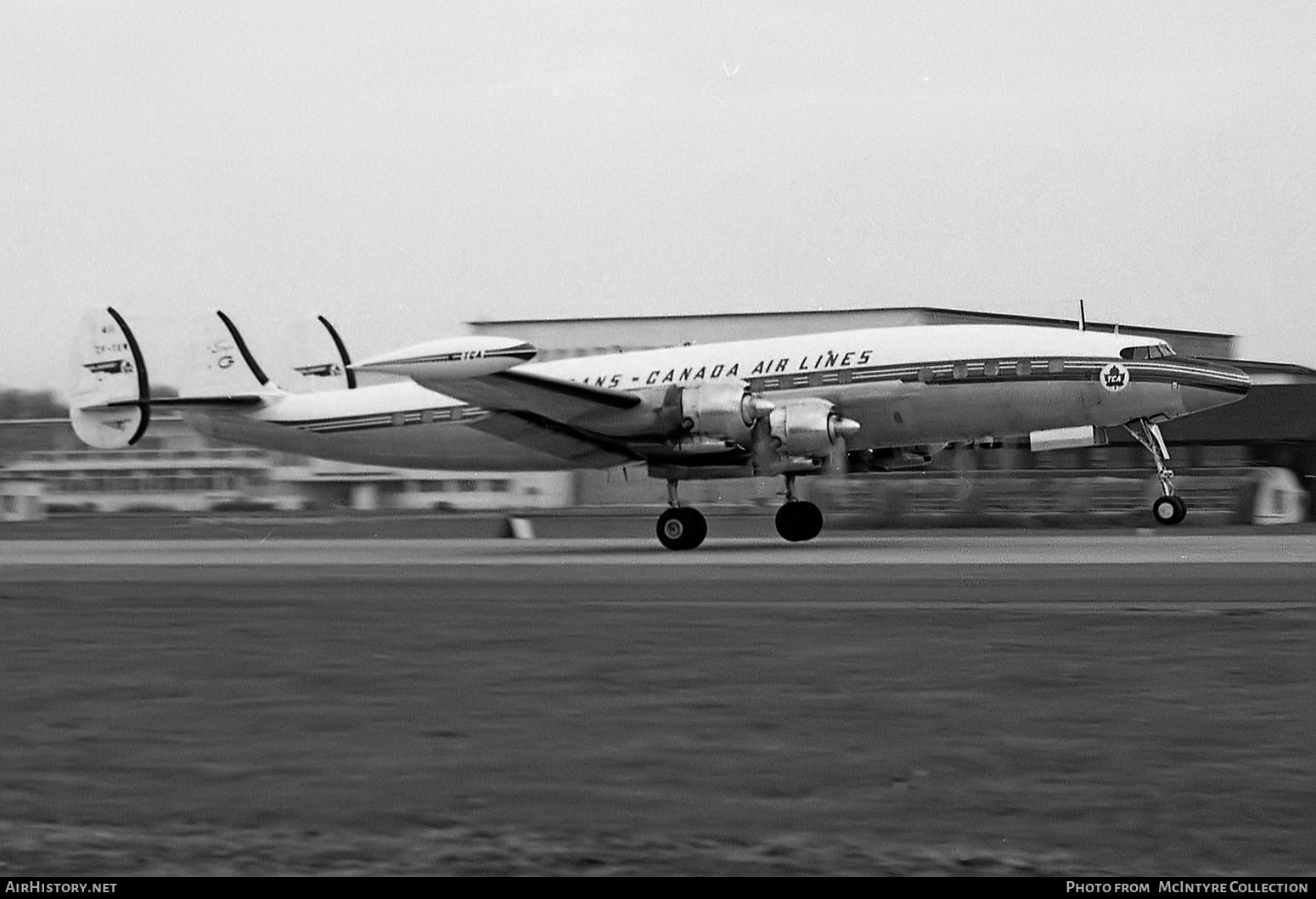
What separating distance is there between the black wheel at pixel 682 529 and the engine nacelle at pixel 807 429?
2173mm

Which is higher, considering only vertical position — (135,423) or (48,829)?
(135,423)

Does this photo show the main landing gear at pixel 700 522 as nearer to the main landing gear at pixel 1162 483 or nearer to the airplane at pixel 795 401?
the airplane at pixel 795 401

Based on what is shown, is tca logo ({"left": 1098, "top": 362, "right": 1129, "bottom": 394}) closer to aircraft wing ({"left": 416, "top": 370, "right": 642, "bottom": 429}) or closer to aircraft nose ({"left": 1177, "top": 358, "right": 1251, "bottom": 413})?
aircraft nose ({"left": 1177, "top": 358, "right": 1251, "bottom": 413})

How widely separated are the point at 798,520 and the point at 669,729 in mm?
20256

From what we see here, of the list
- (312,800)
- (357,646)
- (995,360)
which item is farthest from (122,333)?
(312,800)

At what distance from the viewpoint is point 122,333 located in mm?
32781

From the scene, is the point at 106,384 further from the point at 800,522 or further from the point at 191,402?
the point at 800,522

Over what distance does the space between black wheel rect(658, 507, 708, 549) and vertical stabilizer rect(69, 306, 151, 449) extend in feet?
40.7

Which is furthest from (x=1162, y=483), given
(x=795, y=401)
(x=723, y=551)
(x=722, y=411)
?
(x=722, y=411)

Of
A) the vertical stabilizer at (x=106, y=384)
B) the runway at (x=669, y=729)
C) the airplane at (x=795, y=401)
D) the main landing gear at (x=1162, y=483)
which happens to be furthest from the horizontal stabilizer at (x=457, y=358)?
the main landing gear at (x=1162, y=483)

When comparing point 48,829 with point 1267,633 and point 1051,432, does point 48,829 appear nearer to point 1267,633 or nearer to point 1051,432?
point 1267,633

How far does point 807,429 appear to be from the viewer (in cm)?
2662

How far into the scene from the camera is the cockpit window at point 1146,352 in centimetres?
2731

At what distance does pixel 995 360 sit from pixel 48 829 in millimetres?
22562
